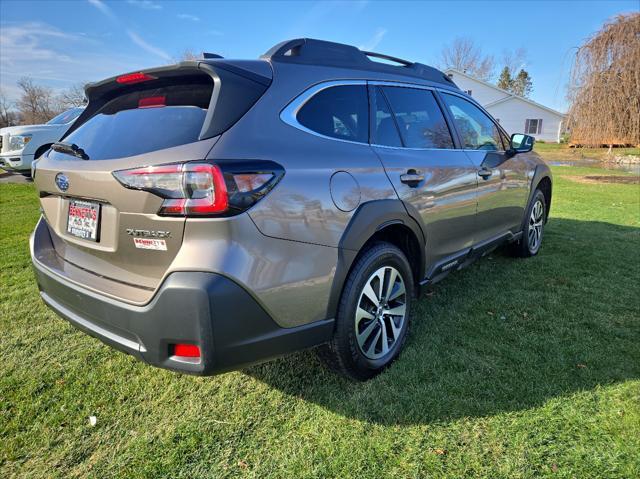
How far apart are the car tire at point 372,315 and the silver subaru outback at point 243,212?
0.01 m

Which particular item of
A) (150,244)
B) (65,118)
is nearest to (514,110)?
(65,118)

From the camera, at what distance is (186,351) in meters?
1.83

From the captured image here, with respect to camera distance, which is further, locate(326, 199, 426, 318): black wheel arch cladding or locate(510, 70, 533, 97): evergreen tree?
locate(510, 70, 533, 97): evergreen tree

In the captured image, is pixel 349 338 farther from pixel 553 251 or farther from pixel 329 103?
pixel 553 251

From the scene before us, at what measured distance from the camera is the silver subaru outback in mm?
1752

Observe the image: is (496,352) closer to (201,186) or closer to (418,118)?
(418,118)

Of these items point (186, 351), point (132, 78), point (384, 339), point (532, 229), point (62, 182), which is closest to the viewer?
point (186, 351)

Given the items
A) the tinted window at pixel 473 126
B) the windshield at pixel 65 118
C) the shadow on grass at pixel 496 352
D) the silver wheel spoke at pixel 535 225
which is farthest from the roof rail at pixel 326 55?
the windshield at pixel 65 118

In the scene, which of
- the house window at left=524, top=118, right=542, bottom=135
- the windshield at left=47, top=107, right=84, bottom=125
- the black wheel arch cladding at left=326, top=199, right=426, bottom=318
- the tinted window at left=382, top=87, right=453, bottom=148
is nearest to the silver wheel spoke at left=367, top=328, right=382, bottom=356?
the black wheel arch cladding at left=326, top=199, right=426, bottom=318

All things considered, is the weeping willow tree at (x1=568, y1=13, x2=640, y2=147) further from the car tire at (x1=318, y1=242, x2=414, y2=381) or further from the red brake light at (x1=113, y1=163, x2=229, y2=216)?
the red brake light at (x1=113, y1=163, x2=229, y2=216)

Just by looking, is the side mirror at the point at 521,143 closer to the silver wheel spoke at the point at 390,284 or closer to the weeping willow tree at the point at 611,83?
the silver wheel spoke at the point at 390,284

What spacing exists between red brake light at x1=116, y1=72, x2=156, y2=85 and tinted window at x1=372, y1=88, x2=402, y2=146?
1312 millimetres

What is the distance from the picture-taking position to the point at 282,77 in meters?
2.14

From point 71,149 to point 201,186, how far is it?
1012 millimetres
